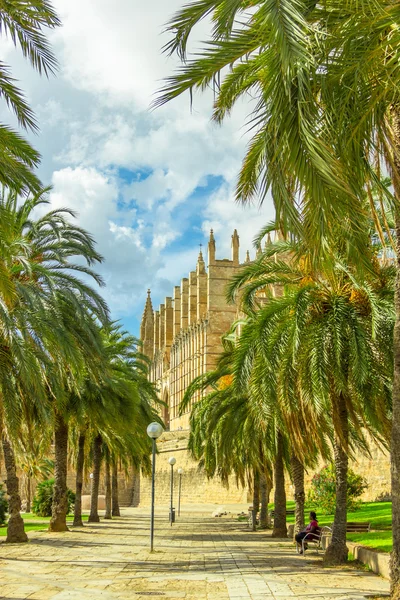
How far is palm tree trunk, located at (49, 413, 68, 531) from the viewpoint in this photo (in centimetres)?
1719

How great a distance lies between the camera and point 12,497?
1438 cm

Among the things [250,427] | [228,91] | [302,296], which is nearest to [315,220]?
[228,91]

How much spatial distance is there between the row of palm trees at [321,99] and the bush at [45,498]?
24033mm

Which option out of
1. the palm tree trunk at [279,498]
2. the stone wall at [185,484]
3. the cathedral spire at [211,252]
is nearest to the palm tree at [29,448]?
the palm tree trunk at [279,498]

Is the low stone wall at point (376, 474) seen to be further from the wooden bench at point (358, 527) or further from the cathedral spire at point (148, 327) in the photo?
the cathedral spire at point (148, 327)

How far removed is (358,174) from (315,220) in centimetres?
117

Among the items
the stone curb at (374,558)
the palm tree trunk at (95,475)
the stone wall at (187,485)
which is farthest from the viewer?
the stone wall at (187,485)

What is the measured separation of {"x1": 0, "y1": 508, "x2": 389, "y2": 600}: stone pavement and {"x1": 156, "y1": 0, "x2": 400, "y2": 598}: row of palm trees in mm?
2043

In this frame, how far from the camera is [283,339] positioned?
10.0m

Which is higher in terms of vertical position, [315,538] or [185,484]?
[315,538]

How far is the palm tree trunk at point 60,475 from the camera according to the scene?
17.2 metres

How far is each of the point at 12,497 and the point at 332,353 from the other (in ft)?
25.7

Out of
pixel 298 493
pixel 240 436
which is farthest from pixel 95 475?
pixel 298 493

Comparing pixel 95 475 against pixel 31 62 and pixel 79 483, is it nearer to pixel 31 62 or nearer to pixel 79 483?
pixel 79 483
